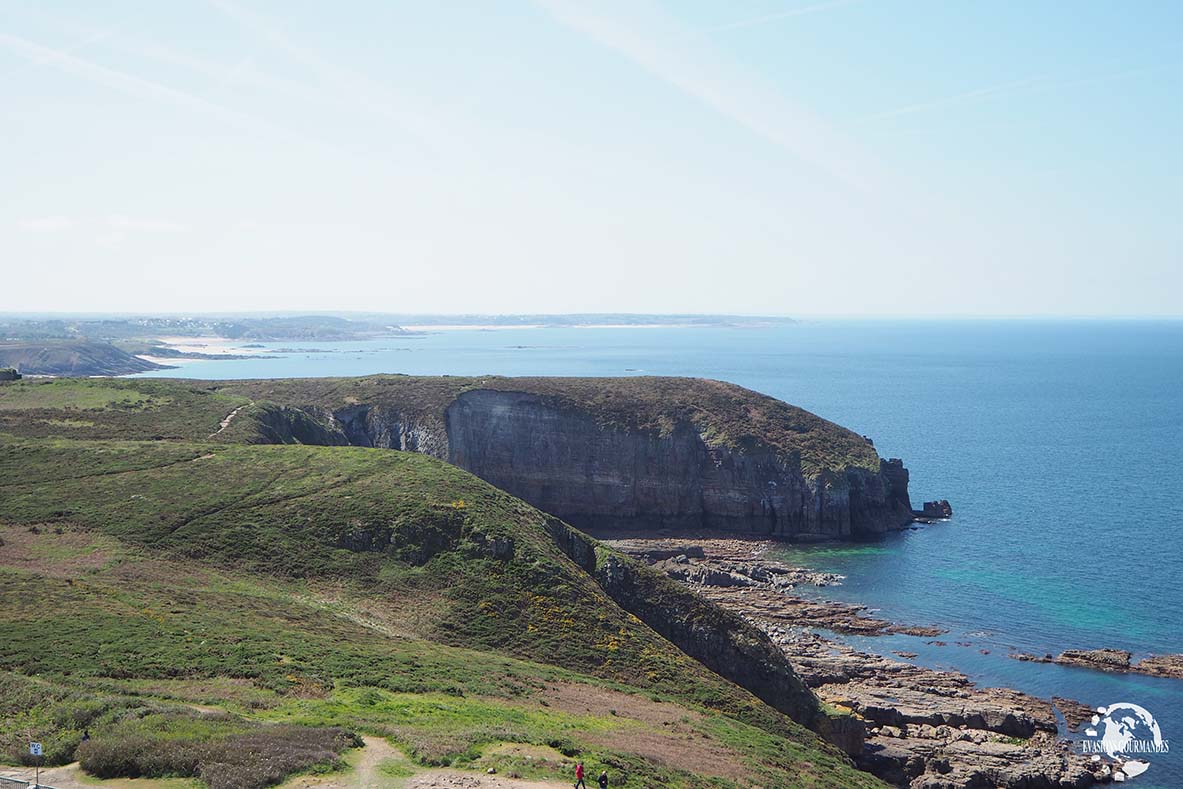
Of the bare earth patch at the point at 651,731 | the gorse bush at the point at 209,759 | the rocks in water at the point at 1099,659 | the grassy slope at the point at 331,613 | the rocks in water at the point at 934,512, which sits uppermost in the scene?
the gorse bush at the point at 209,759

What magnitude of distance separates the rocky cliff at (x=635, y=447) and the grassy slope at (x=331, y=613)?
33370 millimetres

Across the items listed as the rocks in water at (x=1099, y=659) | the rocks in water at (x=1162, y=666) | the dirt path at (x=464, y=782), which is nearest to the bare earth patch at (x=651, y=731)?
the dirt path at (x=464, y=782)

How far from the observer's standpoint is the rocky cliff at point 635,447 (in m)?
93.5

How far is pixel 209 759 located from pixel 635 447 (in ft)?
262

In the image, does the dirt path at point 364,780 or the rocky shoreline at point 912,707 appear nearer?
the dirt path at point 364,780

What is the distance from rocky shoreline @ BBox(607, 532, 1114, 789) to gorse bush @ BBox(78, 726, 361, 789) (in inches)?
1190

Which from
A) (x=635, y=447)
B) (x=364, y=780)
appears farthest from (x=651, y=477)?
(x=364, y=780)

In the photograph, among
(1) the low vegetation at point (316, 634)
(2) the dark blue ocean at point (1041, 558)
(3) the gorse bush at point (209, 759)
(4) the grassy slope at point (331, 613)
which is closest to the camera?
(3) the gorse bush at point (209, 759)

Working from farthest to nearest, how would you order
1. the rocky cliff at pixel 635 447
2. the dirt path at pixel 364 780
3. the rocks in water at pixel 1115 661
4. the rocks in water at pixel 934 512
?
the rocks in water at pixel 934 512 → the rocky cliff at pixel 635 447 → the rocks in water at pixel 1115 661 → the dirt path at pixel 364 780

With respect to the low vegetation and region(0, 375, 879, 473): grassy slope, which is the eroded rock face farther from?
the low vegetation
